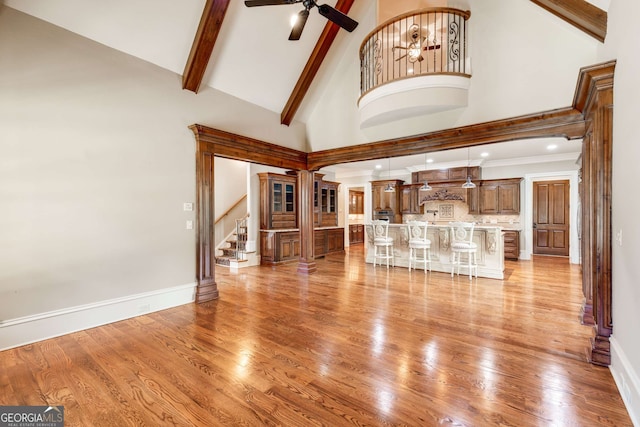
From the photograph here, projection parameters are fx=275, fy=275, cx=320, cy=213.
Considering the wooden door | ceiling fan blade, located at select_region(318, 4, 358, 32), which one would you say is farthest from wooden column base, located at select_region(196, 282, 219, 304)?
the wooden door

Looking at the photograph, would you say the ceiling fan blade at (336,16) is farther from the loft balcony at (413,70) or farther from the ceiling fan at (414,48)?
the ceiling fan at (414,48)

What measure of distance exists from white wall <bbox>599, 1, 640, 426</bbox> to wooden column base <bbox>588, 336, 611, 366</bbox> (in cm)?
11

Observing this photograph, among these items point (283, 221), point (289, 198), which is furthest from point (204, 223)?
point (289, 198)

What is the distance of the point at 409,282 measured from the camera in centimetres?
512

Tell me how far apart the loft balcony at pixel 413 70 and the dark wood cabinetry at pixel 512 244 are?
495 cm

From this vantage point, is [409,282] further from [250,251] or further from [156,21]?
[156,21]

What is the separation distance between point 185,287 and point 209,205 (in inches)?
49.3

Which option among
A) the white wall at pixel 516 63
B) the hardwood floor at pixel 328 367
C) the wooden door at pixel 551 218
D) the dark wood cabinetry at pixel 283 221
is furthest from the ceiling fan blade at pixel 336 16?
the wooden door at pixel 551 218

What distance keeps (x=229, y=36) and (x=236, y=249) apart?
15.6 ft

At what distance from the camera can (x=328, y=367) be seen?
230 cm

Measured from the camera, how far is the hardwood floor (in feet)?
5.82

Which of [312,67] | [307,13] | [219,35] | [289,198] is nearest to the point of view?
[307,13]

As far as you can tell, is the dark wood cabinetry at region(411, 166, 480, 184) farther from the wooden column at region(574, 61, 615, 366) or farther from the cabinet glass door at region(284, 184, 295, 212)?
the wooden column at region(574, 61, 615, 366)

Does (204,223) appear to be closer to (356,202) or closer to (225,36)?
(225,36)
